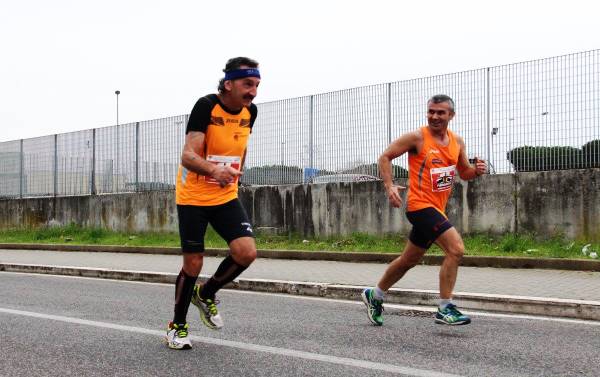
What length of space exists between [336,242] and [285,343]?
8.95 m

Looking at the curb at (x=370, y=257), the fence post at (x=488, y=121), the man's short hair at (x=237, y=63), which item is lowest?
the curb at (x=370, y=257)

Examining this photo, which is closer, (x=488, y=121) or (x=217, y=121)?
(x=217, y=121)

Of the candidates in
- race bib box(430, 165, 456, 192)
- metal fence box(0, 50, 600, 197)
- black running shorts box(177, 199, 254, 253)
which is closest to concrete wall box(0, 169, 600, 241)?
metal fence box(0, 50, 600, 197)

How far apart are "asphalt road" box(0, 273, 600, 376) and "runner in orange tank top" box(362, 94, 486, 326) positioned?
50cm

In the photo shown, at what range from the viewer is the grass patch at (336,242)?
37.6 feet

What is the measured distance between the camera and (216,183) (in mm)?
5113

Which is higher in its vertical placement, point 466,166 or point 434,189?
point 466,166

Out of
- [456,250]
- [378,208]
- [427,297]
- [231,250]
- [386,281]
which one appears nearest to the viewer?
[231,250]

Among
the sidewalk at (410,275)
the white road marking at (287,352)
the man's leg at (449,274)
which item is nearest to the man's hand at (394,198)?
the man's leg at (449,274)

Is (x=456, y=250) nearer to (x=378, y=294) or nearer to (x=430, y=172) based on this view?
(x=430, y=172)

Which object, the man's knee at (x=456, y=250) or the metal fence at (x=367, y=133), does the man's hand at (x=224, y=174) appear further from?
the metal fence at (x=367, y=133)

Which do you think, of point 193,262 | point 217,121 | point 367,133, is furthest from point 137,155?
point 217,121

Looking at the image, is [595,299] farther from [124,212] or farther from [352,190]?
[124,212]

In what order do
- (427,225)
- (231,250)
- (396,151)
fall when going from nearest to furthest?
(231,250)
(427,225)
(396,151)
